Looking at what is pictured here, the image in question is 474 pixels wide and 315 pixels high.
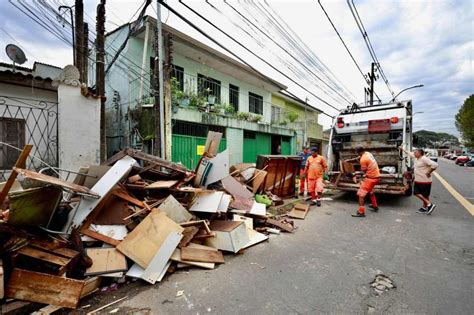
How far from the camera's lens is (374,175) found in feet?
19.0

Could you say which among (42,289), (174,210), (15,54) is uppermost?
(15,54)

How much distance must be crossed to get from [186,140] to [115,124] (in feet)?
10.4

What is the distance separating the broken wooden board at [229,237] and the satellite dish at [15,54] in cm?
651

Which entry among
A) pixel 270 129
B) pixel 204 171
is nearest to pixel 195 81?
pixel 270 129

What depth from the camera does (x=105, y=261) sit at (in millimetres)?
2750

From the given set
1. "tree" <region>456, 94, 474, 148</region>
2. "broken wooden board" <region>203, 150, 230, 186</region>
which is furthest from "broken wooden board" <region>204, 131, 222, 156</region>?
"tree" <region>456, 94, 474, 148</region>

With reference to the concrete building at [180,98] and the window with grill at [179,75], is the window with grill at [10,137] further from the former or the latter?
the window with grill at [179,75]

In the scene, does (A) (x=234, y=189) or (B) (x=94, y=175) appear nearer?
(B) (x=94, y=175)

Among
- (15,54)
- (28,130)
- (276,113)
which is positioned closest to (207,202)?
(28,130)

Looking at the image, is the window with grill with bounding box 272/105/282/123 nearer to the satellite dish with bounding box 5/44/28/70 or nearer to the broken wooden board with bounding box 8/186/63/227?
the satellite dish with bounding box 5/44/28/70

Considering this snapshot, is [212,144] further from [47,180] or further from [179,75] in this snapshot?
[179,75]

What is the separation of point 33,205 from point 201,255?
6.45 feet

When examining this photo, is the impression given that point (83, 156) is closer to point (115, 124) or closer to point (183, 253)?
point (183, 253)

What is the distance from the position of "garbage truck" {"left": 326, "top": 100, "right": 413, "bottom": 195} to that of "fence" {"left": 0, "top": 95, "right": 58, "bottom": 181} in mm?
7524
